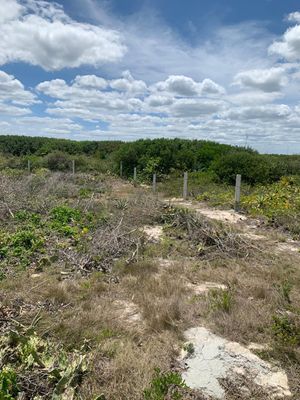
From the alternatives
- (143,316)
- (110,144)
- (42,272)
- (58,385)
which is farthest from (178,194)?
(110,144)

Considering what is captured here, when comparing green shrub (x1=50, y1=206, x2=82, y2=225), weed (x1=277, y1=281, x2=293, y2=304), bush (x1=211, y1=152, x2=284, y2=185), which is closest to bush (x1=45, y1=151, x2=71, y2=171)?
bush (x1=211, y1=152, x2=284, y2=185)

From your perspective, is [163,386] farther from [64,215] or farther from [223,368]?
[64,215]

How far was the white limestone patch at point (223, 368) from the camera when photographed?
2815 millimetres

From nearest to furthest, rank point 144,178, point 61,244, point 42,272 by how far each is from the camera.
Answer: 1. point 42,272
2. point 61,244
3. point 144,178

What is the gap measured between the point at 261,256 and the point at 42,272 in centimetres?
378

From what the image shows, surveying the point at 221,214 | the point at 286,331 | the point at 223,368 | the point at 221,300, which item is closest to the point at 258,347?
the point at 286,331

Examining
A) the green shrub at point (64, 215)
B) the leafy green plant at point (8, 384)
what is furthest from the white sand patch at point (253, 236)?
the leafy green plant at point (8, 384)

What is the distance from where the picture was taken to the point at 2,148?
122 feet

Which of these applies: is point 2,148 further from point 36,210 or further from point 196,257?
point 196,257

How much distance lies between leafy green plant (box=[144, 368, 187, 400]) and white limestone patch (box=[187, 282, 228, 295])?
6.63 ft

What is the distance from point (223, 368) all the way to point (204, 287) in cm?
188

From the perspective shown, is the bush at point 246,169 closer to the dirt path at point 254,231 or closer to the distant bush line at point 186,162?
the distant bush line at point 186,162

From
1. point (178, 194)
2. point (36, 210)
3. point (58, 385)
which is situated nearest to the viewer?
point (58, 385)

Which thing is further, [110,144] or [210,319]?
[110,144]
